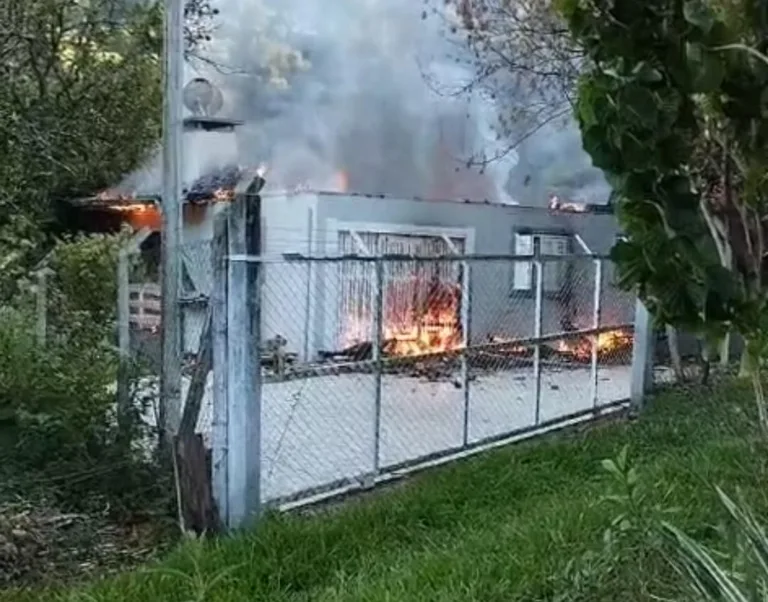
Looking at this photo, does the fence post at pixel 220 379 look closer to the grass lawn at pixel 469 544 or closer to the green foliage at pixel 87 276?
the grass lawn at pixel 469 544

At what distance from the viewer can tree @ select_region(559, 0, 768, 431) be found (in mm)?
1728

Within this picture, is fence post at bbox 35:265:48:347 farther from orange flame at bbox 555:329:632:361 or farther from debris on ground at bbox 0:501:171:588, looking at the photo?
orange flame at bbox 555:329:632:361

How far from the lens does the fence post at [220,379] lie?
3.79 m

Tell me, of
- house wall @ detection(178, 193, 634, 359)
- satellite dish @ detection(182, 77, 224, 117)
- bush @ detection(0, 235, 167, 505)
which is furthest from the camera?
satellite dish @ detection(182, 77, 224, 117)

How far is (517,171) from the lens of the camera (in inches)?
502

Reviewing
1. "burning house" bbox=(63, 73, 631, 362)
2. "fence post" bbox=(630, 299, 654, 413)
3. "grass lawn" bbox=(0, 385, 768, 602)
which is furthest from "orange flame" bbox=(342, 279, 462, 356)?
"grass lawn" bbox=(0, 385, 768, 602)

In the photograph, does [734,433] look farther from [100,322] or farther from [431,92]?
[431,92]

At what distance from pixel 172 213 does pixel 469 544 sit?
243 cm

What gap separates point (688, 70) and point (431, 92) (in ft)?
37.4

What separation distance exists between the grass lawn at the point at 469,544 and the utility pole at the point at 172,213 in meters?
1.05

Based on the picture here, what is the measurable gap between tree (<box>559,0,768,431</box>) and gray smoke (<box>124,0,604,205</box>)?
919 centimetres

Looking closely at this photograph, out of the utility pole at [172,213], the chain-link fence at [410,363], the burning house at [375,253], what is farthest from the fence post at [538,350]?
the utility pole at [172,213]

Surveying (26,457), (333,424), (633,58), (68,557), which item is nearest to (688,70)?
(633,58)

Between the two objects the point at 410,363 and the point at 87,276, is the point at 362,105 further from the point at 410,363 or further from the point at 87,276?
the point at 410,363
